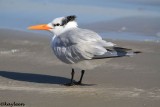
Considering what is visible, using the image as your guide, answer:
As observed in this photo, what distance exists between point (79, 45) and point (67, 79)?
0.91 m

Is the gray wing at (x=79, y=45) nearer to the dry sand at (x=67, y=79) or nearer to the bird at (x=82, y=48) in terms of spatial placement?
the bird at (x=82, y=48)

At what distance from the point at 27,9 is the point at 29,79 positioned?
6606mm

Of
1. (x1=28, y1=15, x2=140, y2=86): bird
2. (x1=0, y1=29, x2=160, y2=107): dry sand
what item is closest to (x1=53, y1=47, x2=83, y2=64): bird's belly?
Result: (x1=28, y1=15, x2=140, y2=86): bird

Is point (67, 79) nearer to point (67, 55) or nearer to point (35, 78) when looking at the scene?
point (35, 78)

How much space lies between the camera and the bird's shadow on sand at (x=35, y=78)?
7.30 meters

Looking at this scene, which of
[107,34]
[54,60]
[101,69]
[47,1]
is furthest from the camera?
[47,1]

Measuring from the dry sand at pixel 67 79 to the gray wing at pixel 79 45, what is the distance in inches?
15.9

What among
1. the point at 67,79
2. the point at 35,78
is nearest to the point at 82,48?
the point at 67,79

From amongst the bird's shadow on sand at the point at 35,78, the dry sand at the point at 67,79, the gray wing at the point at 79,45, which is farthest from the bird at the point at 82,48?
the dry sand at the point at 67,79

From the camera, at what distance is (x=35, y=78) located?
7480 mm

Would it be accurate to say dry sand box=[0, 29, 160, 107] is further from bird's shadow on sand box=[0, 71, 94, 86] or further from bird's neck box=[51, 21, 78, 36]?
bird's neck box=[51, 21, 78, 36]

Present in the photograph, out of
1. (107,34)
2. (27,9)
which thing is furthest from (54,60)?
(27,9)

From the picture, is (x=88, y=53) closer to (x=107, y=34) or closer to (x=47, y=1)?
(x=107, y=34)

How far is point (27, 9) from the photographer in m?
13.8
